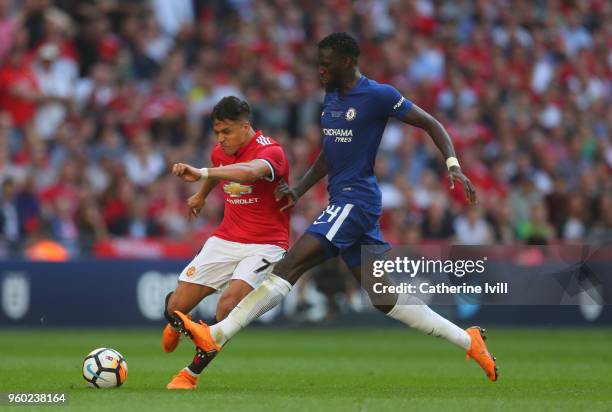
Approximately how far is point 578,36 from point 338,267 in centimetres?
948

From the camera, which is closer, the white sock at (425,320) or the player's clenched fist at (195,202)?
the white sock at (425,320)

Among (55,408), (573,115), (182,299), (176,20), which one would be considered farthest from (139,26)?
(55,408)

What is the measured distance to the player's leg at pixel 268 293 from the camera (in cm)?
940

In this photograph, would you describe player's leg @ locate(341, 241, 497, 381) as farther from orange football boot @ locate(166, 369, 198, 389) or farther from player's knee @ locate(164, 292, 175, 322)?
orange football boot @ locate(166, 369, 198, 389)

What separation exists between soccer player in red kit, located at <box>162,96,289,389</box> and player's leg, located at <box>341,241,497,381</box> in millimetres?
668

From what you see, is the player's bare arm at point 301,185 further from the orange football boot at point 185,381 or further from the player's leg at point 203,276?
the orange football boot at point 185,381

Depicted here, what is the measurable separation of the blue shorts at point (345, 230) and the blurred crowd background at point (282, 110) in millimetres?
8763

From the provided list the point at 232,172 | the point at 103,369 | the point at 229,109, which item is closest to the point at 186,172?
the point at 232,172

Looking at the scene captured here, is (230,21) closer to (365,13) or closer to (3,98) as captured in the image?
(365,13)

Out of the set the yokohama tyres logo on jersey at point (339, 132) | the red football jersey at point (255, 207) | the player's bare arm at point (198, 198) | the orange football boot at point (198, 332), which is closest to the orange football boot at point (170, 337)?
the orange football boot at point (198, 332)

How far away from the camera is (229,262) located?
1012 centimetres

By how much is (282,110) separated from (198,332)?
1162 cm

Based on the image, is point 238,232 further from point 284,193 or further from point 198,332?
point 198,332

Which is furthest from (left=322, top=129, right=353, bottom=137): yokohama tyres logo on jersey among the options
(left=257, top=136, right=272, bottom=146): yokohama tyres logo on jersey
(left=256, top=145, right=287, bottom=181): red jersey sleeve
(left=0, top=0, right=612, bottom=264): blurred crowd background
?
(left=0, top=0, right=612, bottom=264): blurred crowd background
